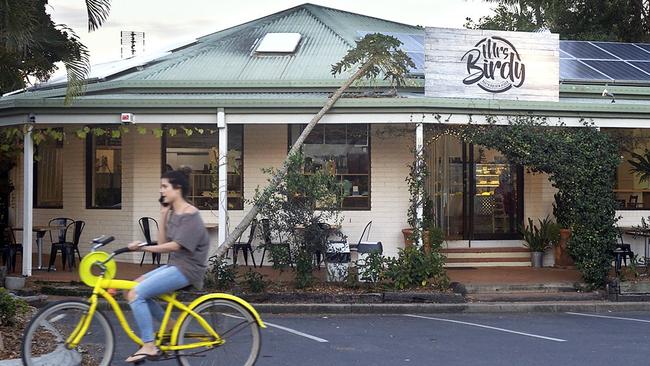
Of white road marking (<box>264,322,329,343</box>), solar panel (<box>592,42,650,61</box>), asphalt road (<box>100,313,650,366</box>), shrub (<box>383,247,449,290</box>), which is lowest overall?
asphalt road (<box>100,313,650,366</box>)

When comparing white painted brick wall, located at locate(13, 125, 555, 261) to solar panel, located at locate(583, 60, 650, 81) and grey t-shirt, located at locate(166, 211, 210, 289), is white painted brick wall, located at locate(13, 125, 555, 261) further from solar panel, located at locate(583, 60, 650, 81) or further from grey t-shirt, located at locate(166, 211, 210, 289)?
grey t-shirt, located at locate(166, 211, 210, 289)

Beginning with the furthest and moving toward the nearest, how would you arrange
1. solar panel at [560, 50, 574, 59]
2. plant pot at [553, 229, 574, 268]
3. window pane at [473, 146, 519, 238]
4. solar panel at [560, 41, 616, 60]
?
solar panel at [560, 41, 616, 60] → solar panel at [560, 50, 574, 59] → window pane at [473, 146, 519, 238] → plant pot at [553, 229, 574, 268]

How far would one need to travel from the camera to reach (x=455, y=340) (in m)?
10.3

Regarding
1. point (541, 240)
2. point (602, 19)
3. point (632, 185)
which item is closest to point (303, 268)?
point (541, 240)

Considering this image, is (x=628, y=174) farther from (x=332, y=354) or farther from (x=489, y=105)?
(x=332, y=354)

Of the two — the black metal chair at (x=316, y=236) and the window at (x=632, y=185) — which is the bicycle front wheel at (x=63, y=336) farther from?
the window at (x=632, y=185)

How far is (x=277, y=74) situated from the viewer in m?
16.8

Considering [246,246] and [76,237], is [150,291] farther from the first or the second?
[76,237]

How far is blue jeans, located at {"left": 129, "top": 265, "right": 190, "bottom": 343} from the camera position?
677 centimetres

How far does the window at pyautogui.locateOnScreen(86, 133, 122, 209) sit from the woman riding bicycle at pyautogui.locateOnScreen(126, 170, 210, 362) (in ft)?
35.0

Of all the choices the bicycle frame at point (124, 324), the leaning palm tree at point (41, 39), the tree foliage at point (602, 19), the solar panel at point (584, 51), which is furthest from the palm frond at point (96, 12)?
the tree foliage at point (602, 19)

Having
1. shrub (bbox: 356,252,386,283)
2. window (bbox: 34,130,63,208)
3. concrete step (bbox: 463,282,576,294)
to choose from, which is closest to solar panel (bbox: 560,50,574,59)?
concrete step (bbox: 463,282,576,294)

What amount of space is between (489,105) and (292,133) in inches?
162

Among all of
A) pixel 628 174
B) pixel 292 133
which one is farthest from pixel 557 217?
pixel 292 133
